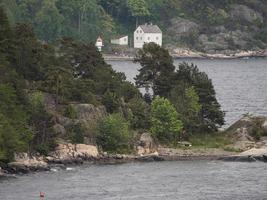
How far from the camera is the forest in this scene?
11631 cm

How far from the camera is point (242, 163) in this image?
394 ft

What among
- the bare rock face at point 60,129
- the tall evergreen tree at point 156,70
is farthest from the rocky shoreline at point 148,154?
the tall evergreen tree at point 156,70

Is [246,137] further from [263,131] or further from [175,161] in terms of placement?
[175,161]

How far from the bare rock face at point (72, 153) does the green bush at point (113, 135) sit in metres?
2.21

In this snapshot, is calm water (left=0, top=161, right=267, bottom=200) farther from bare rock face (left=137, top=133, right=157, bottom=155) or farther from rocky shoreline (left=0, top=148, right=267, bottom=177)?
bare rock face (left=137, top=133, right=157, bottom=155)

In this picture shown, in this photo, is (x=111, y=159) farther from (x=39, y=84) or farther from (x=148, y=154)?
(x=39, y=84)

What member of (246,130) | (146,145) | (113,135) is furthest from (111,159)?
(246,130)

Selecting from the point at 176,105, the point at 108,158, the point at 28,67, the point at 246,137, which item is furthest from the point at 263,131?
the point at 28,67

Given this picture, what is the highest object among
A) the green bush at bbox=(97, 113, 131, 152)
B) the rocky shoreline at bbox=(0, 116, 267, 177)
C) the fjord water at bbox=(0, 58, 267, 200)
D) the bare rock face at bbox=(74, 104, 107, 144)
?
the bare rock face at bbox=(74, 104, 107, 144)

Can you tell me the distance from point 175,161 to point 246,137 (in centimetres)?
1368

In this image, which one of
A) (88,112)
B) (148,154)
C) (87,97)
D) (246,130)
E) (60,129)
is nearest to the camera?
(60,129)

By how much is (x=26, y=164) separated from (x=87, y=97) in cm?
1872

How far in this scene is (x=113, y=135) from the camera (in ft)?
400

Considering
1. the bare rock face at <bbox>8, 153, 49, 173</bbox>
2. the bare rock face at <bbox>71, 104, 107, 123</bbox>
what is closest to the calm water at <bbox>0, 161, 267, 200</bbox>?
the bare rock face at <bbox>8, 153, 49, 173</bbox>
